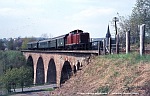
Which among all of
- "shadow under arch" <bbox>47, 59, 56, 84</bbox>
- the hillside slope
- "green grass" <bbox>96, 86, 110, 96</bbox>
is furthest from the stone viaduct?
"green grass" <bbox>96, 86, 110, 96</bbox>

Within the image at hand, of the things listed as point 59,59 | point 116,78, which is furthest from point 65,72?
point 116,78

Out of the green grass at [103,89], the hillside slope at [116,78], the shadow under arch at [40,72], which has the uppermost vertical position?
the hillside slope at [116,78]

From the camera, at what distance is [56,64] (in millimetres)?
40656

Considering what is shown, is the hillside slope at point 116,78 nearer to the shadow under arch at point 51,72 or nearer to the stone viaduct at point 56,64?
the stone viaduct at point 56,64

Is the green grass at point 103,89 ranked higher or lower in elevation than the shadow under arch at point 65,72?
higher

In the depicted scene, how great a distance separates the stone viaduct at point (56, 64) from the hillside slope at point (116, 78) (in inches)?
273

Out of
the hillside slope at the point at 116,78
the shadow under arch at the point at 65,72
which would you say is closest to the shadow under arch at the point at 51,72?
the shadow under arch at the point at 65,72

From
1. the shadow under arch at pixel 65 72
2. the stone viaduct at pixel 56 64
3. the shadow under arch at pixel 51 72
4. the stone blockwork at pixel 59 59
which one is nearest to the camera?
the stone blockwork at pixel 59 59

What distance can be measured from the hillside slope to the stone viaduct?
6932 millimetres

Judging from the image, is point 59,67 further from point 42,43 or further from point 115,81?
point 115,81

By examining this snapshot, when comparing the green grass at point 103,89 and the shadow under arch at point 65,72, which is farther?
the shadow under arch at point 65,72

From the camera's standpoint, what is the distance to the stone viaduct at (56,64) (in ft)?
93.2

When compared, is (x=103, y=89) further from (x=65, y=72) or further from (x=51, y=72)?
(x=51, y=72)

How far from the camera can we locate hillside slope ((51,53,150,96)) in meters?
11.2
